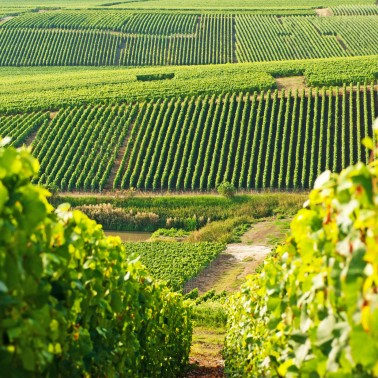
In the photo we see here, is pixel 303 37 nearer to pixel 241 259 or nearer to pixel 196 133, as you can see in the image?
pixel 196 133

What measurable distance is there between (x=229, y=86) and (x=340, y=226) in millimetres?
71654

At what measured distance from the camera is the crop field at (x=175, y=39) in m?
104

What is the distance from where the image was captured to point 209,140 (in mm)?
64062

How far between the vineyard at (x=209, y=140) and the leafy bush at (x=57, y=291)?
151 ft

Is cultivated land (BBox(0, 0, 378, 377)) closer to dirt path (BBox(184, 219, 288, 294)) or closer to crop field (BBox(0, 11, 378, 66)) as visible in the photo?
dirt path (BBox(184, 219, 288, 294))

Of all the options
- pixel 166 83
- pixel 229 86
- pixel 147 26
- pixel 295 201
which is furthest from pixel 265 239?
pixel 147 26

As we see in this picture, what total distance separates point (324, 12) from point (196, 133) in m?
67.6

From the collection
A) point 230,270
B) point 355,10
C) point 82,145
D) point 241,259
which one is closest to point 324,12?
point 355,10

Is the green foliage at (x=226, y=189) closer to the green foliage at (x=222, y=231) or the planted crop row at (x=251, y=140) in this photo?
the planted crop row at (x=251, y=140)

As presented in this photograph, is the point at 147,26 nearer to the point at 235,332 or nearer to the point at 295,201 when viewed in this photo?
the point at 295,201

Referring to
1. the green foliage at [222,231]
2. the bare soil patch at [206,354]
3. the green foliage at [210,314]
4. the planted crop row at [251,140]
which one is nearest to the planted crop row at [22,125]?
the planted crop row at [251,140]

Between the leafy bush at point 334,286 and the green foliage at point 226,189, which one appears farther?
Result: the green foliage at point 226,189

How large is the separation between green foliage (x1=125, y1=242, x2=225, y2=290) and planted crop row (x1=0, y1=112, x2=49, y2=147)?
22.2 m

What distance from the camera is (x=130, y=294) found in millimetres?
11797
